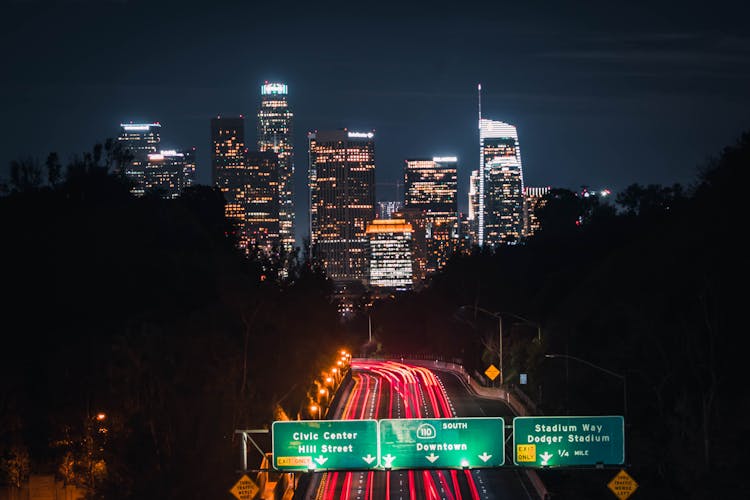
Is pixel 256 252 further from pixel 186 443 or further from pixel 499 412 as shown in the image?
pixel 186 443

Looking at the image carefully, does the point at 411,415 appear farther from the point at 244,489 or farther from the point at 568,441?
the point at 568,441

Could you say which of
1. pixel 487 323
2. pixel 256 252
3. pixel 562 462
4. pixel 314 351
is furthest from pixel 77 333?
pixel 487 323

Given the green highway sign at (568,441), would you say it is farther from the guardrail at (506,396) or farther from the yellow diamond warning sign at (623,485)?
the guardrail at (506,396)

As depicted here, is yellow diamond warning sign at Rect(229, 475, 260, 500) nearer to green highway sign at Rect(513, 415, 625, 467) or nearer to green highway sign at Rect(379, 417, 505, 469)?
green highway sign at Rect(379, 417, 505, 469)

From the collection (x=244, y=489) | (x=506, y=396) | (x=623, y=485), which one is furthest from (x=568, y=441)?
(x=506, y=396)

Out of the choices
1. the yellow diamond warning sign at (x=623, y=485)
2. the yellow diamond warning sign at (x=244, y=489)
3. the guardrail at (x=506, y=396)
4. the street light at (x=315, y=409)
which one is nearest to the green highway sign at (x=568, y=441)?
the yellow diamond warning sign at (x=623, y=485)

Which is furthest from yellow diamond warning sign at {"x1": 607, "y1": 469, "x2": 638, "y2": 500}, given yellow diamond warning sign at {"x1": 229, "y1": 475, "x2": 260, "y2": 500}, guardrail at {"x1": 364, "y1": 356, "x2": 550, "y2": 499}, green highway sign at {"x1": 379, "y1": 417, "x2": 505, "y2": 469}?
yellow diamond warning sign at {"x1": 229, "y1": 475, "x2": 260, "y2": 500}
